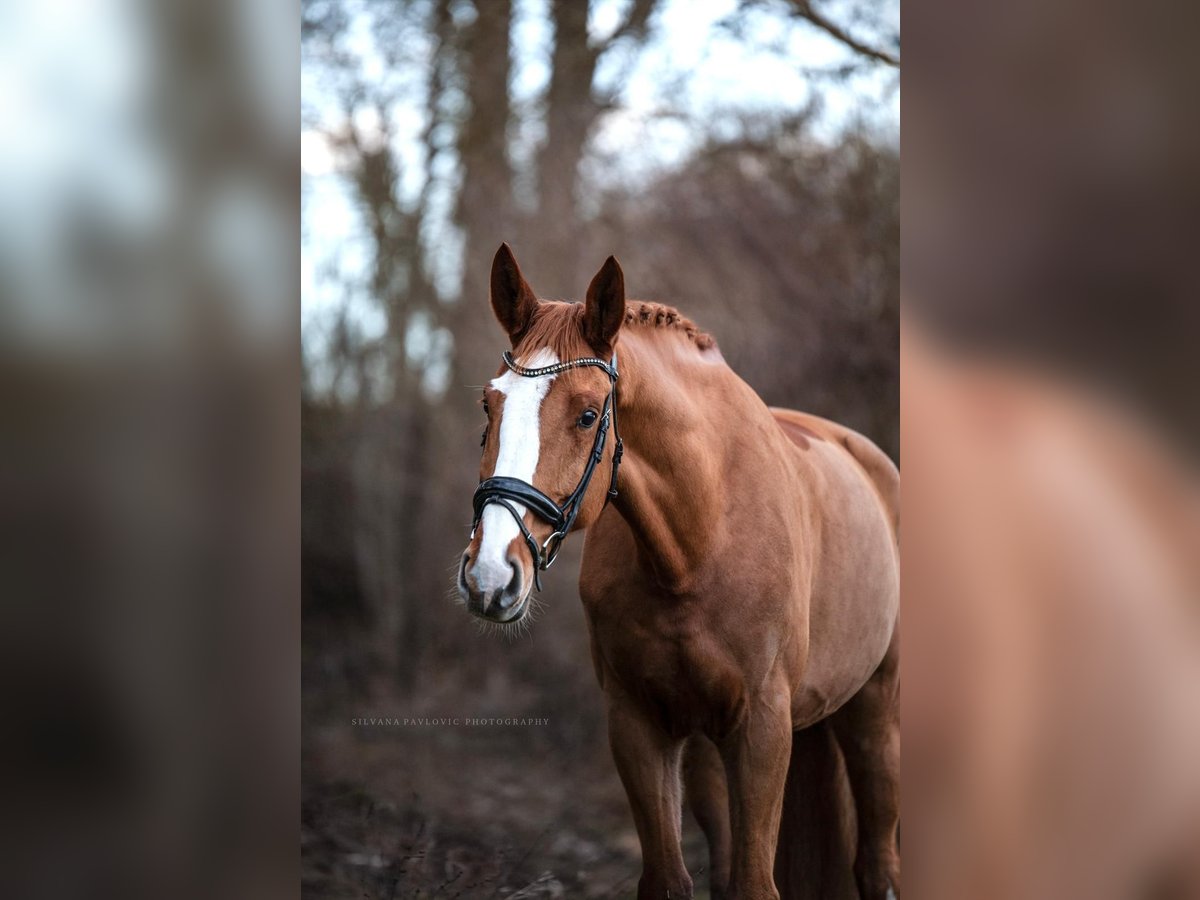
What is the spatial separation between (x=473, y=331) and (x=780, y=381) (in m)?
0.96

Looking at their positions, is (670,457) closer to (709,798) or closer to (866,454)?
(866,454)

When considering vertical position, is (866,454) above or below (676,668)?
above

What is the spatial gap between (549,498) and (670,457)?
436 millimetres

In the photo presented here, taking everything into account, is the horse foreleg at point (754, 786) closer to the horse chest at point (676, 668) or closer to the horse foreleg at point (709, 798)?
the horse chest at point (676, 668)

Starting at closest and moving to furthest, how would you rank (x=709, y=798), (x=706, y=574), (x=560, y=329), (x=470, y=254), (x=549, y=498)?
(x=549, y=498)
(x=560, y=329)
(x=706, y=574)
(x=709, y=798)
(x=470, y=254)

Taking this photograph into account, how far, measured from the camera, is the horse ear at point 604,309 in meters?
2.39

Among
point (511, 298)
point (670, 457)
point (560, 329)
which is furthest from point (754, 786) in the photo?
point (511, 298)

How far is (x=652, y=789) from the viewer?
2.75m

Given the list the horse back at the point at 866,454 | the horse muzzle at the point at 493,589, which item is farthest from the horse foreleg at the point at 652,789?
the horse back at the point at 866,454

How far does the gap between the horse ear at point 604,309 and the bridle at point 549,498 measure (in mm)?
50

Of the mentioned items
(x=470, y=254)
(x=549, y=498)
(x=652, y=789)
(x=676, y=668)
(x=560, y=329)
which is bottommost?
(x=652, y=789)

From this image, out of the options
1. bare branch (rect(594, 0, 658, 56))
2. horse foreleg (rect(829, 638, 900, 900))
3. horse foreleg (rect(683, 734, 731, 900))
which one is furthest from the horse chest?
bare branch (rect(594, 0, 658, 56))

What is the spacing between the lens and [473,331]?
10.2 feet
